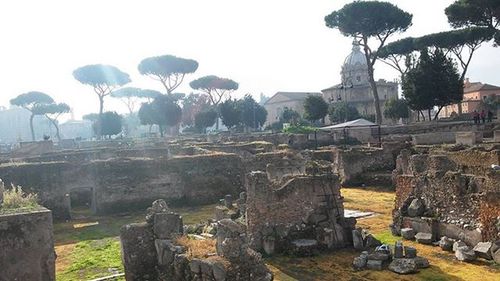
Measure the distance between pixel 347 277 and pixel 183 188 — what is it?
12.3 m

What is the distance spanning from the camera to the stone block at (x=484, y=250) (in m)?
11.4

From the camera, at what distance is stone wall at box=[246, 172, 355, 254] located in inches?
526

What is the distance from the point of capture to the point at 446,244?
12609 mm

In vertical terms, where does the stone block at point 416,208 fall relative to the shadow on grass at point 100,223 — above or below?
above

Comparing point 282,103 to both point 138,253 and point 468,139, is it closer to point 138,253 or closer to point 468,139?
point 468,139

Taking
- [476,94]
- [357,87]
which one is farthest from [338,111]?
[476,94]

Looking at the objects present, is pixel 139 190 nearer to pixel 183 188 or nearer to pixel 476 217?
pixel 183 188

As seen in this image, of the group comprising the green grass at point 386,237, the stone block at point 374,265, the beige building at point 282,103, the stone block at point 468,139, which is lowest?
the green grass at point 386,237

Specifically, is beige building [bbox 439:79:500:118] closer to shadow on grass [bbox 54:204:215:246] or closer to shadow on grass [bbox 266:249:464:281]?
shadow on grass [bbox 54:204:215:246]

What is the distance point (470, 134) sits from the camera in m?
26.0

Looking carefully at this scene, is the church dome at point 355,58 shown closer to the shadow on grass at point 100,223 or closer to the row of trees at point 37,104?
the row of trees at point 37,104

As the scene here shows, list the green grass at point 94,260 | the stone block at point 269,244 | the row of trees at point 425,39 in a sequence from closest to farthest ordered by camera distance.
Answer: the green grass at point 94,260 < the stone block at point 269,244 < the row of trees at point 425,39

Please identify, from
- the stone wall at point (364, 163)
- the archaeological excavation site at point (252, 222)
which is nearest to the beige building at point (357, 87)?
the stone wall at point (364, 163)

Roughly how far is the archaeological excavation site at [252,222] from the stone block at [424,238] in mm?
61
